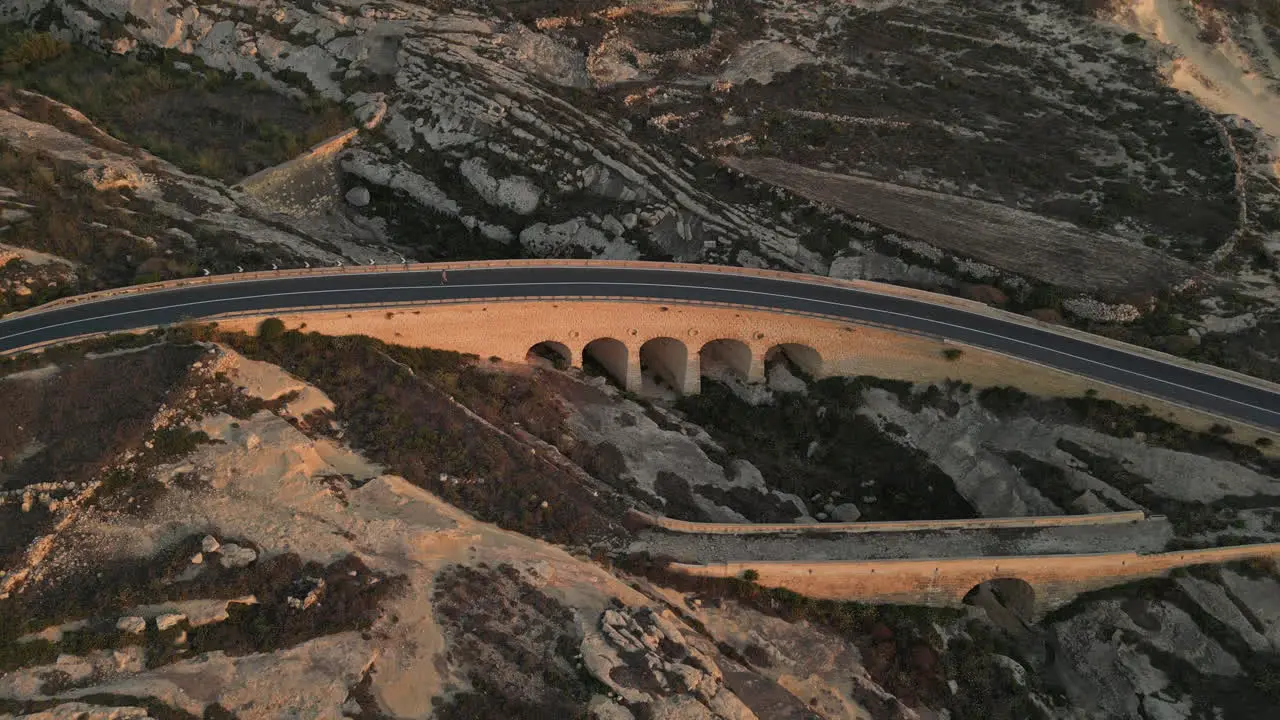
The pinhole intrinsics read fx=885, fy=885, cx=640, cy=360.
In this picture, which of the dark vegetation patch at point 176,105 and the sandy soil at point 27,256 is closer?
the sandy soil at point 27,256

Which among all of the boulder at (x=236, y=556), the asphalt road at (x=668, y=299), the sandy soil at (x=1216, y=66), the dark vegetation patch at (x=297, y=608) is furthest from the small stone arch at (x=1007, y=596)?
the sandy soil at (x=1216, y=66)

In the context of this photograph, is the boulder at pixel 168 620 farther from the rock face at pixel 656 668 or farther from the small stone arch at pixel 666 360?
the small stone arch at pixel 666 360

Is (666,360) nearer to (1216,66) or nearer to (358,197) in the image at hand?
(358,197)

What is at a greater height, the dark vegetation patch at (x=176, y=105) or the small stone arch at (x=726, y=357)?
the dark vegetation patch at (x=176, y=105)

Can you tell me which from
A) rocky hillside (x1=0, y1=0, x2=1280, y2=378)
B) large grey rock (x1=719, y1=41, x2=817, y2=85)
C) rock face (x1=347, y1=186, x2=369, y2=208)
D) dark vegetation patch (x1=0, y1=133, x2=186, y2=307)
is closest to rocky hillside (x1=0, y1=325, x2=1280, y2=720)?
dark vegetation patch (x1=0, y1=133, x2=186, y2=307)

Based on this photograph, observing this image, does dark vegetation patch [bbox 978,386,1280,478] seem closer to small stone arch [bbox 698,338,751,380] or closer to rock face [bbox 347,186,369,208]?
small stone arch [bbox 698,338,751,380]

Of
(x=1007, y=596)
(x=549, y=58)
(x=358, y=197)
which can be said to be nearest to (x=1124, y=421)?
(x=1007, y=596)

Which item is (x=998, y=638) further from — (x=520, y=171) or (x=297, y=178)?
(x=297, y=178)
